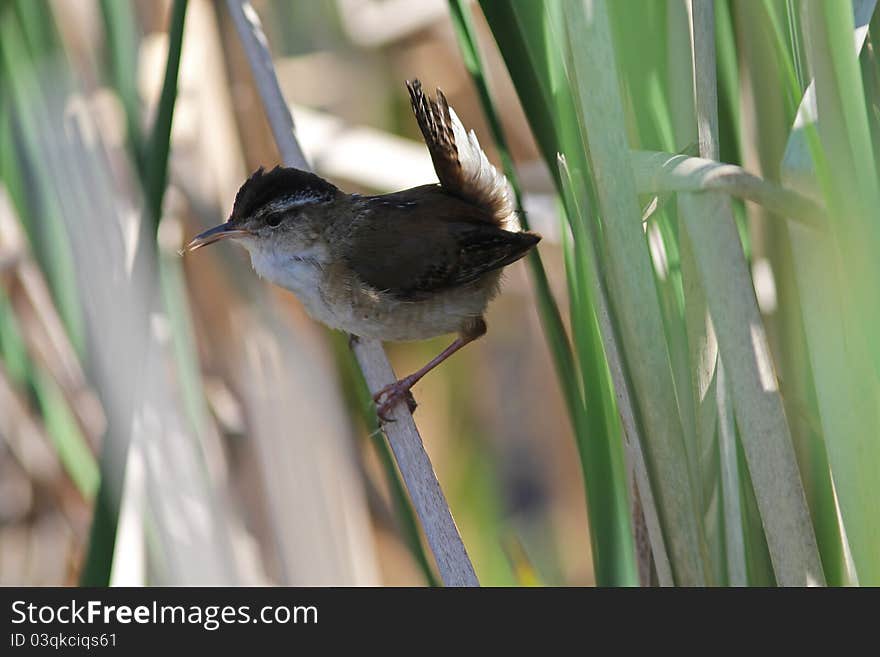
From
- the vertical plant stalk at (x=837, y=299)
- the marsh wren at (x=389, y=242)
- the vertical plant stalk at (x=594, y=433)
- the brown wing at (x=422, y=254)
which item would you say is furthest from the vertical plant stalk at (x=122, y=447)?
the vertical plant stalk at (x=837, y=299)

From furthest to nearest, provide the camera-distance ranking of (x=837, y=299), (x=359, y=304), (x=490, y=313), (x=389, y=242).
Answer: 1. (x=490, y=313)
2. (x=389, y=242)
3. (x=359, y=304)
4. (x=837, y=299)

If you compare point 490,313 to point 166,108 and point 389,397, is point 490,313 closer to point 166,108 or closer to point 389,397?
point 389,397

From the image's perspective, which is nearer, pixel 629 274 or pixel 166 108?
pixel 629 274

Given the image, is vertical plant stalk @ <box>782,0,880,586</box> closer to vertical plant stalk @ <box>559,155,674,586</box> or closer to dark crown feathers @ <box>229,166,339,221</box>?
vertical plant stalk @ <box>559,155,674,586</box>

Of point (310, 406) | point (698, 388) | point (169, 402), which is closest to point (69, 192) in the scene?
point (169, 402)

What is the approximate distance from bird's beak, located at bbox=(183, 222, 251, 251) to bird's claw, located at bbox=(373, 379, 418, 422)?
1.56 feet

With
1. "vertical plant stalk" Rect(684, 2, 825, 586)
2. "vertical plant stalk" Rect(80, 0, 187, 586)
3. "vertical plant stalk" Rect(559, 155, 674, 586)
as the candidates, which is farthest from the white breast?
"vertical plant stalk" Rect(684, 2, 825, 586)

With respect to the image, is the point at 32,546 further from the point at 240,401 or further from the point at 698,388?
the point at 698,388

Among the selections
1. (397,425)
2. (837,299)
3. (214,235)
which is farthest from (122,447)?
(837,299)

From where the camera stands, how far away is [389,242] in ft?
6.64

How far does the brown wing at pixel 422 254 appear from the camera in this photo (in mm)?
1978

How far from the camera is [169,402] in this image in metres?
2.10

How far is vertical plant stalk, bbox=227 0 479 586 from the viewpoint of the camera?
1.34 m

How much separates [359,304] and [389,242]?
0.19m
